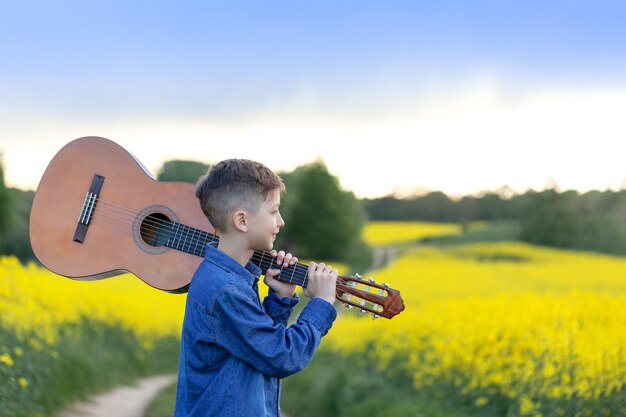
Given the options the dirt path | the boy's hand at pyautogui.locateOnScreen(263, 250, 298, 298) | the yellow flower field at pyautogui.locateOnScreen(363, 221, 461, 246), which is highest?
the boy's hand at pyautogui.locateOnScreen(263, 250, 298, 298)

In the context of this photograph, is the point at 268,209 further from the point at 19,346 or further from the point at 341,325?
the point at 341,325

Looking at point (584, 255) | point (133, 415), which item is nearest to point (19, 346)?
point (133, 415)

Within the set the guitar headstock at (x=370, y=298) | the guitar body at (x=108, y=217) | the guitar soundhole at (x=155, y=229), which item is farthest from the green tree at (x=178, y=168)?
the guitar headstock at (x=370, y=298)

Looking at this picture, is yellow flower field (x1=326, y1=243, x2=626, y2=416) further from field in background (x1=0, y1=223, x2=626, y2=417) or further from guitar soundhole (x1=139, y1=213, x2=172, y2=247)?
guitar soundhole (x1=139, y1=213, x2=172, y2=247)

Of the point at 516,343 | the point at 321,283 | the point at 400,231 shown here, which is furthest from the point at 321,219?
the point at 321,283

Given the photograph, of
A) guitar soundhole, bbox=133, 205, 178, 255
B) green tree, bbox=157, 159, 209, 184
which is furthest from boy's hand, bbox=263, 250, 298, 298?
green tree, bbox=157, 159, 209, 184

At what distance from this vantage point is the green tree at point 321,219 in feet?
134

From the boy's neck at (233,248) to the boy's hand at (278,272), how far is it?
0.24 metres

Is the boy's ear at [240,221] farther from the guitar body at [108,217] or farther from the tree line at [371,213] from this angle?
the tree line at [371,213]

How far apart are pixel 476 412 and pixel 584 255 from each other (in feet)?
38.6

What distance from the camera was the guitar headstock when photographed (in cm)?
286

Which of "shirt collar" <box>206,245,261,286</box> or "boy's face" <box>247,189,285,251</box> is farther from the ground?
"boy's face" <box>247,189,285,251</box>

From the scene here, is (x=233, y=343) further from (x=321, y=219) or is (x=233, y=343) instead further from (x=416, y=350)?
(x=321, y=219)

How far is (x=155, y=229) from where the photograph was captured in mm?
3434
